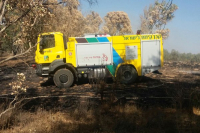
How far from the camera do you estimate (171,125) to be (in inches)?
230

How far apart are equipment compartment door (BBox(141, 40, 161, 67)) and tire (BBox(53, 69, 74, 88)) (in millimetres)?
4099

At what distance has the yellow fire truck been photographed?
39.0ft

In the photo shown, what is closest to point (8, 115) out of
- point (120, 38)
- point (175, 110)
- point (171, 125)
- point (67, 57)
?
point (171, 125)

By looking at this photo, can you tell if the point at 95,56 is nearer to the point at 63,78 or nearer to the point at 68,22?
the point at 63,78

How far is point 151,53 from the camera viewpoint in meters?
12.5

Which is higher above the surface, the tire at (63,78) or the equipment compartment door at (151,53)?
the equipment compartment door at (151,53)

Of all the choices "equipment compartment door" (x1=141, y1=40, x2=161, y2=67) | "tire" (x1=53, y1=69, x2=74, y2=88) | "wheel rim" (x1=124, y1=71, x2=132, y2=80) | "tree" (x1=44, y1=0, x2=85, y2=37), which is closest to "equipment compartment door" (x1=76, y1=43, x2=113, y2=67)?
"tire" (x1=53, y1=69, x2=74, y2=88)

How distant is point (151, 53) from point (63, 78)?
502cm

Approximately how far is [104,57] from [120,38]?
1353 mm

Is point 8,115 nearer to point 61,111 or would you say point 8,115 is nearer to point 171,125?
point 61,111

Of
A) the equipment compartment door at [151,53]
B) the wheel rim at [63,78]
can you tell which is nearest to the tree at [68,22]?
the wheel rim at [63,78]

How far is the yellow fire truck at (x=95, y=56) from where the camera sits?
11898 millimetres

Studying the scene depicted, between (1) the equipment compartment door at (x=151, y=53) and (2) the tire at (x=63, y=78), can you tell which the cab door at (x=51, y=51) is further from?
(1) the equipment compartment door at (x=151, y=53)

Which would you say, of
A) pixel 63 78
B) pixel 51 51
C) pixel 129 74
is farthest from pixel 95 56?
pixel 51 51
